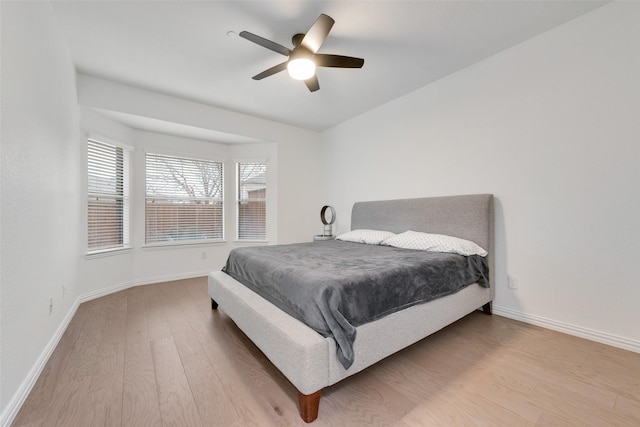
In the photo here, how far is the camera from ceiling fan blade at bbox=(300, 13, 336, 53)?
178 cm

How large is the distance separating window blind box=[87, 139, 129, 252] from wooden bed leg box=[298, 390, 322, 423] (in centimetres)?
341

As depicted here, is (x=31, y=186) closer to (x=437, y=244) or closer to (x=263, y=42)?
(x=263, y=42)

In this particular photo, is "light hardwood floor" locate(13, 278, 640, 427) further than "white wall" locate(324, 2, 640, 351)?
No

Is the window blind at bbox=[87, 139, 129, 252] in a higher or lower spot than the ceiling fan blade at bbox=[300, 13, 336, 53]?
lower

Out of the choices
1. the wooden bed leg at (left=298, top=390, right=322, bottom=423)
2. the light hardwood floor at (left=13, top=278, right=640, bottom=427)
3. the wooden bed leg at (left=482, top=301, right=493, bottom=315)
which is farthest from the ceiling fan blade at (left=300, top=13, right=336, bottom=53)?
the wooden bed leg at (left=482, top=301, right=493, bottom=315)

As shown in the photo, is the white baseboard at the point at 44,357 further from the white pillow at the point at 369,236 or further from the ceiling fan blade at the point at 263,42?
the white pillow at the point at 369,236

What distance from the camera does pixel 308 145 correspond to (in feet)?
16.0

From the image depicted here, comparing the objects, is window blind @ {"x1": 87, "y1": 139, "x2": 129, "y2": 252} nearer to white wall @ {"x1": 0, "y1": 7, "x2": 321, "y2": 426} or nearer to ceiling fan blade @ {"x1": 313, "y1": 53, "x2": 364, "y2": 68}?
white wall @ {"x1": 0, "y1": 7, "x2": 321, "y2": 426}

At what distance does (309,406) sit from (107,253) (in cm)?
347

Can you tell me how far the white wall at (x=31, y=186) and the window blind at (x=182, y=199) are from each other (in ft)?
5.07

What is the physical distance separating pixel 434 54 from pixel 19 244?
3.60 m

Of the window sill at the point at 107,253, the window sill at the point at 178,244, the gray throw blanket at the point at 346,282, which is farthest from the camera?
the window sill at the point at 178,244

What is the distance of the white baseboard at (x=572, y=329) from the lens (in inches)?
75.5

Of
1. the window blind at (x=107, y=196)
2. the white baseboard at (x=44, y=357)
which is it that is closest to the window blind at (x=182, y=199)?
the window blind at (x=107, y=196)
